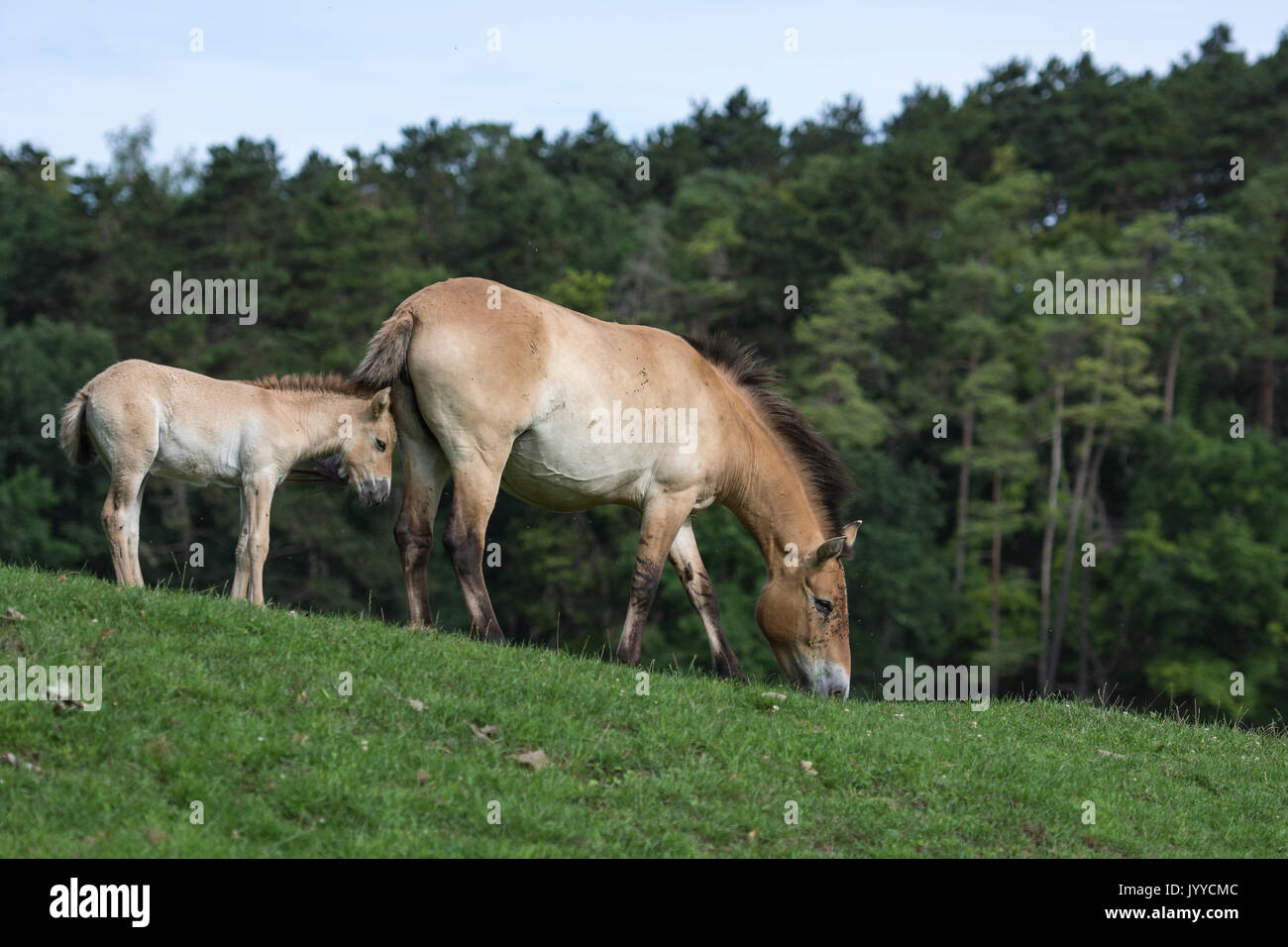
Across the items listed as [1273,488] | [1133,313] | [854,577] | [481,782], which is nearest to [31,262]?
[854,577]

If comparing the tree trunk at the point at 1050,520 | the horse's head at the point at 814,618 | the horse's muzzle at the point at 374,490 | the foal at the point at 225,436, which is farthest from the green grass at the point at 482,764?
the tree trunk at the point at 1050,520

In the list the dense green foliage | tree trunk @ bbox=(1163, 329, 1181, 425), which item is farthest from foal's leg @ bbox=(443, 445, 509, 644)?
tree trunk @ bbox=(1163, 329, 1181, 425)

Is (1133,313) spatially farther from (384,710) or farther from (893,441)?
(384,710)

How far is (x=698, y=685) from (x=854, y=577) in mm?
42653

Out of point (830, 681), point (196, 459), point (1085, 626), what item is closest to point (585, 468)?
point (830, 681)

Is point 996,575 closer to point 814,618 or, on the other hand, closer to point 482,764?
point 814,618

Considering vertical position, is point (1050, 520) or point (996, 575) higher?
point (1050, 520)

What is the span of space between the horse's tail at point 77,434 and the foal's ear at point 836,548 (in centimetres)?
633

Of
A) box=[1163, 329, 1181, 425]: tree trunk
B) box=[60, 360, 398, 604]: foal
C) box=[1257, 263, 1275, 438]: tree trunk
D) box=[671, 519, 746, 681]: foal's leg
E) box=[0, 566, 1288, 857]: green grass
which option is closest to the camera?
box=[0, 566, 1288, 857]: green grass

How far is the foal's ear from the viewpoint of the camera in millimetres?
11469

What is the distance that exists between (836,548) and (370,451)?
14.5 ft

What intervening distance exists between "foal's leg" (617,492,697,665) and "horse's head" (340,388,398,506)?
2.55 m

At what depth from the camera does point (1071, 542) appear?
2216 inches

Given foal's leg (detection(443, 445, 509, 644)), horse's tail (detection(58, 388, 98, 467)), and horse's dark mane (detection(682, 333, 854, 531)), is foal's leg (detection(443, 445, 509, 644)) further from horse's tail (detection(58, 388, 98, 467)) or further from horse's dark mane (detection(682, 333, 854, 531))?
horse's tail (detection(58, 388, 98, 467))
